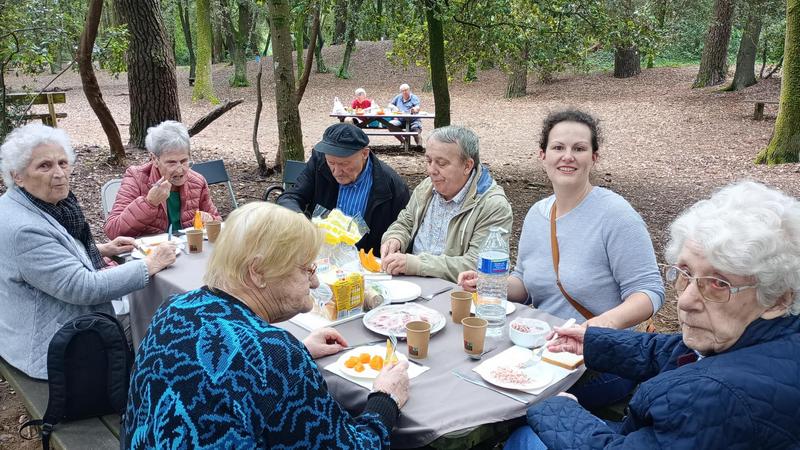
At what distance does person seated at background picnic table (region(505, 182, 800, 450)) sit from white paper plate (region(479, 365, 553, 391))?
12 centimetres

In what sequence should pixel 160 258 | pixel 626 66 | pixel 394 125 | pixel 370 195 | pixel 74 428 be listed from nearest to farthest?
pixel 74 428 → pixel 160 258 → pixel 370 195 → pixel 394 125 → pixel 626 66

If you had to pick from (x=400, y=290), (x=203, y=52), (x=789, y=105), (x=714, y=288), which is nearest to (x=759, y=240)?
(x=714, y=288)

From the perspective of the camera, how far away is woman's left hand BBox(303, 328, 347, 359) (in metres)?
2.28

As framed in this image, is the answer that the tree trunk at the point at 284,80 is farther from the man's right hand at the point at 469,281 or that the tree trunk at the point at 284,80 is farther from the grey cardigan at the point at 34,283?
the man's right hand at the point at 469,281

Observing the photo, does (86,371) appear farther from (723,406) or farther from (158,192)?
(723,406)

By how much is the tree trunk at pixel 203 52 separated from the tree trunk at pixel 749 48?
51.8ft

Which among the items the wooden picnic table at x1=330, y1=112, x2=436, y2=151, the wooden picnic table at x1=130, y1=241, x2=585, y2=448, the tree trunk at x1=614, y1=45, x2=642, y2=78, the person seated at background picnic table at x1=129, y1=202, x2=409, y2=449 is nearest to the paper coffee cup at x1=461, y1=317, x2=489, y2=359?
the wooden picnic table at x1=130, y1=241, x2=585, y2=448

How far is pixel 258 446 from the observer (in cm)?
148

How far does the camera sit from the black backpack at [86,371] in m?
2.45

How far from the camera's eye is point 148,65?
8742mm

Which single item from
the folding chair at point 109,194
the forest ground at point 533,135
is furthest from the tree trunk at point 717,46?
the folding chair at point 109,194

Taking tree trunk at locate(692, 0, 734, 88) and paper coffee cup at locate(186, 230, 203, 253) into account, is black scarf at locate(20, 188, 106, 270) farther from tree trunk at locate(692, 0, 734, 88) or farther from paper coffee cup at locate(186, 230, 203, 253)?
tree trunk at locate(692, 0, 734, 88)

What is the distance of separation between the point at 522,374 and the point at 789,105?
10204mm

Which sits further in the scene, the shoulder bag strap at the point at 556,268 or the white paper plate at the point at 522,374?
the shoulder bag strap at the point at 556,268
